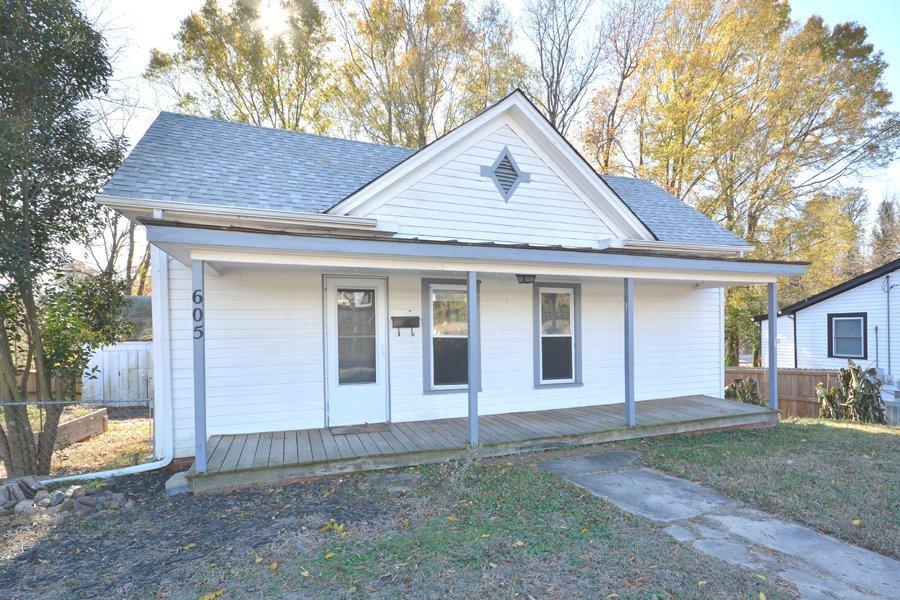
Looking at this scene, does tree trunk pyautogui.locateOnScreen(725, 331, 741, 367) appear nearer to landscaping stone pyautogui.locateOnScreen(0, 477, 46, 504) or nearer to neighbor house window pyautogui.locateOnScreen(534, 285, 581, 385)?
neighbor house window pyautogui.locateOnScreen(534, 285, 581, 385)

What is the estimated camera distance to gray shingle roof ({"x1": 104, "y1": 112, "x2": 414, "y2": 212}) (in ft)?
19.3

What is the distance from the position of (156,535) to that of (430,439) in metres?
2.89

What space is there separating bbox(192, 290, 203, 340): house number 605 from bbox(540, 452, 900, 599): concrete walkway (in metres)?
4.11

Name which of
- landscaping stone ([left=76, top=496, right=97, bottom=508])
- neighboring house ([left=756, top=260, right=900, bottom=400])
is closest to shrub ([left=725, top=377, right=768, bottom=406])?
neighboring house ([left=756, top=260, right=900, bottom=400])

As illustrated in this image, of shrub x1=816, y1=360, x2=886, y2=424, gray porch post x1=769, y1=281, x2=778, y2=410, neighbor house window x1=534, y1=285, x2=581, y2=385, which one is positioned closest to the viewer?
gray porch post x1=769, y1=281, x2=778, y2=410

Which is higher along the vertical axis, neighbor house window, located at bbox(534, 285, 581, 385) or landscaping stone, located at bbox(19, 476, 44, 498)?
neighbor house window, located at bbox(534, 285, 581, 385)

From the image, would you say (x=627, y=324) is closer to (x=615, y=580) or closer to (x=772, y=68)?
(x=615, y=580)

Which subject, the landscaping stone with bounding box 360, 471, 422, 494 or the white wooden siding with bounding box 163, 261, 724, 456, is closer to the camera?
the landscaping stone with bounding box 360, 471, 422, 494

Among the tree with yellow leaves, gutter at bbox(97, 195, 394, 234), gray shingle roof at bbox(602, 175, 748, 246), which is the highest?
the tree with yellow leaves

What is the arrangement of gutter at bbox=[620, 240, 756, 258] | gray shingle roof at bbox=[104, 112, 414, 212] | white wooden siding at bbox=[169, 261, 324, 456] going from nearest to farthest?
white wooden siding at bbox=[169, 261, 324, 456] < gray shingle roof at bbox=[104, 112, 414, 212] < gutter at bbox=[620, 240, 756, 258]

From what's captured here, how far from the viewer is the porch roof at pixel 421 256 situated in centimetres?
436

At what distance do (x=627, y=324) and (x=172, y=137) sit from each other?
747cm

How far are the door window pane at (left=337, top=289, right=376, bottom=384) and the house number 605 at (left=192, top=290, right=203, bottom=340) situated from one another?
2.02 meters

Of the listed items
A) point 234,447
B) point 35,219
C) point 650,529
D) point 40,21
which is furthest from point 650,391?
point 40,21
